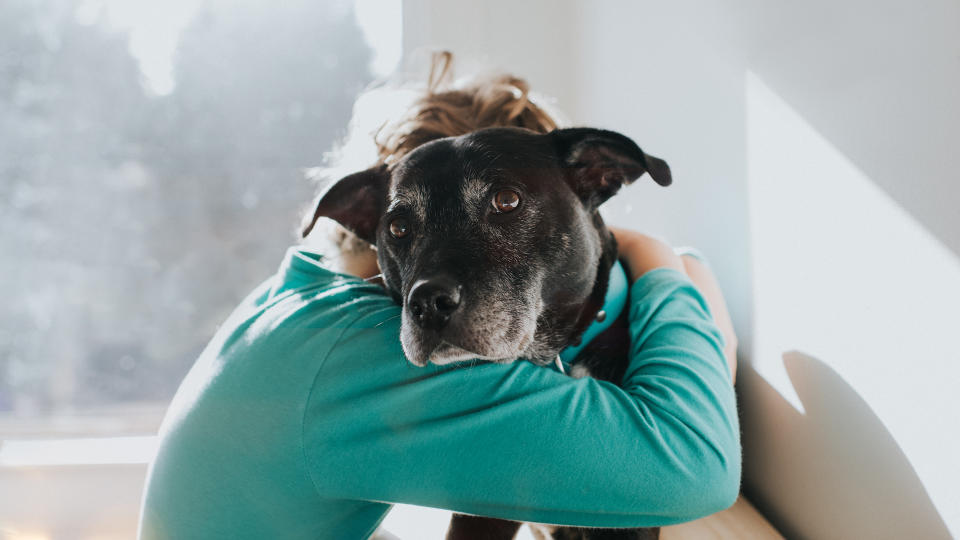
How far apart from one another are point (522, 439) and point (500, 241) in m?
0.37

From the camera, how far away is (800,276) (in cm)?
Result: 112

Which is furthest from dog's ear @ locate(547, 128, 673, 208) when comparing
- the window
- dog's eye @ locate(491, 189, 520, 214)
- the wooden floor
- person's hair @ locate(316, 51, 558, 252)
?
the window

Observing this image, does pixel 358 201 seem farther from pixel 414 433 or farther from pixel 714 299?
pixel 714 299

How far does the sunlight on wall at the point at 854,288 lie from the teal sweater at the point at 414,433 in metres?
0.21

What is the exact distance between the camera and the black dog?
0.96 m

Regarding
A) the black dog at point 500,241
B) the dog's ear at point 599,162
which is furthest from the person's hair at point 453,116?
the dog's ear at point 599,162

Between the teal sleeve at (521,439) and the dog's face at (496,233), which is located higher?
the dog's face at (496,233)

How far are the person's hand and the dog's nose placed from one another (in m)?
0.48

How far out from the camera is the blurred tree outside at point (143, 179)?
239cm

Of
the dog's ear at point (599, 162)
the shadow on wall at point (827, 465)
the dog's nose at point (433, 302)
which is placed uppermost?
the dog's ear at point (599, 162)

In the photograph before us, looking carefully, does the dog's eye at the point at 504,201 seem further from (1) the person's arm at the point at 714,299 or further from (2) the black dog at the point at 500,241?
(1) the person's arm at the point at 714,299

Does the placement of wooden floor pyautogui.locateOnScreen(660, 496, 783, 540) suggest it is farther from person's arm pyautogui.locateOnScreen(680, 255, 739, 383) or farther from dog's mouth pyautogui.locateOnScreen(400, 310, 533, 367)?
dog's mouth pyautogui.locateOnScreen(400, 310, 533, 367)

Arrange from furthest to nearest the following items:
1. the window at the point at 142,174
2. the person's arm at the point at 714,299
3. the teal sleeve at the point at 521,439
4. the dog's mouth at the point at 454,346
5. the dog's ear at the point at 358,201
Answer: the window at the point at 142,174 < the person's arm at the point at 714,299 < the dog's ear at the point at 358,201 < the dog's mouth at the point at 454,346 < the teal sleeve at the point at 521,439

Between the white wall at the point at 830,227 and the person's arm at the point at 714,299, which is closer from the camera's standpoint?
the white wall at the point at 830,227
